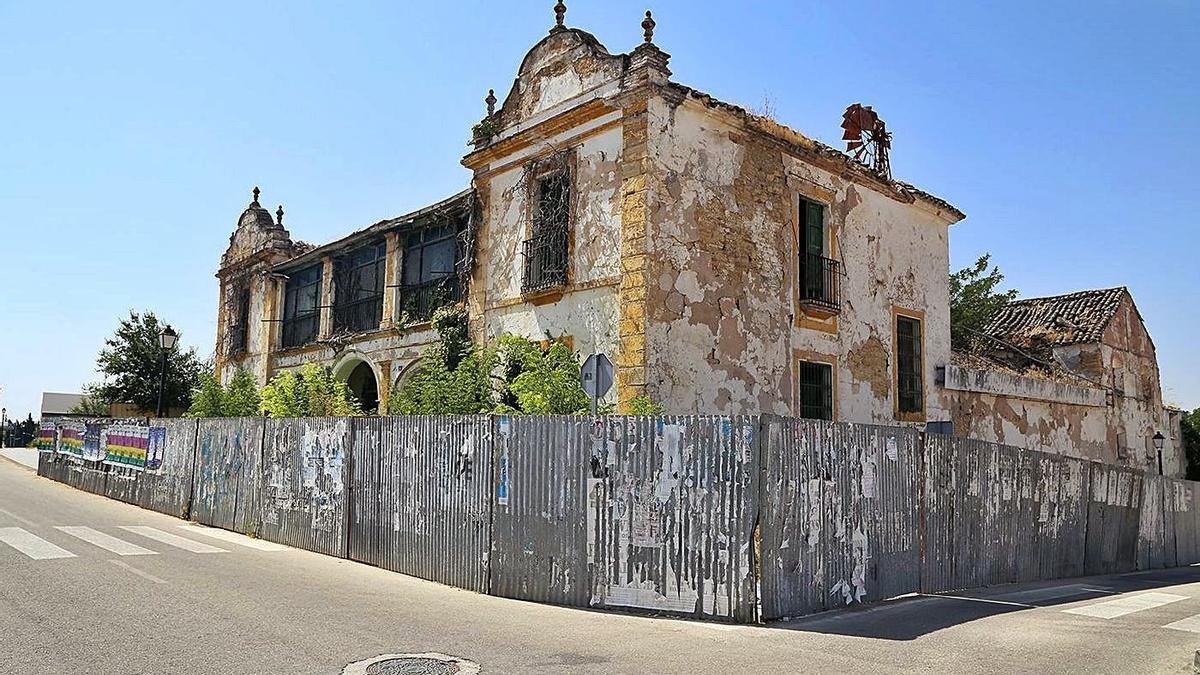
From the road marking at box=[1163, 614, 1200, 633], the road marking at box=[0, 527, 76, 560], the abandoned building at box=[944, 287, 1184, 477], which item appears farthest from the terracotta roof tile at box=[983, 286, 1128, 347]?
the road marking at box=[0, 527, 76, 560]

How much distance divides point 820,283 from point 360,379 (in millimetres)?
13200

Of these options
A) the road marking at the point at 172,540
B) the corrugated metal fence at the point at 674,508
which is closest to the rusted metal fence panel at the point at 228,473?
the corrugated metal fence at the point at 674,508

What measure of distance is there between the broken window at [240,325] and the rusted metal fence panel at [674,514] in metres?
21.6

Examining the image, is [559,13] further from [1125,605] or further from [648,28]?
[1125,605]

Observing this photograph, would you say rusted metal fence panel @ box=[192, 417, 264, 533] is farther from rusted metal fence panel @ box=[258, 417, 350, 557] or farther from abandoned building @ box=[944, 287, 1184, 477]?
abandoned building @ box=[944, 287, 1184, 477]

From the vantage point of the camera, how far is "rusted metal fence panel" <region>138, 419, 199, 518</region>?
16.7 metres

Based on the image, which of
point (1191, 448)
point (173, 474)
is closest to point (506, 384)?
point (173, 474)

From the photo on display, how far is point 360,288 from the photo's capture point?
22.5 metres

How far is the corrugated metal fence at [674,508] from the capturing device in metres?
8.24

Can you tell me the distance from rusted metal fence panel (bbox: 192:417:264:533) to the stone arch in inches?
227

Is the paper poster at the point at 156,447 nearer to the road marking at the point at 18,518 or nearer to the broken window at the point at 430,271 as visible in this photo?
the road marking at the point at 18,518

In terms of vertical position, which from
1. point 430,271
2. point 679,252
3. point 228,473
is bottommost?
point 228,473

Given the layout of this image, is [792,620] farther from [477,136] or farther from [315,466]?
[477,136]

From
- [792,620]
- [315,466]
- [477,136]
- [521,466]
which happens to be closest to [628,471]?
[521,466]
